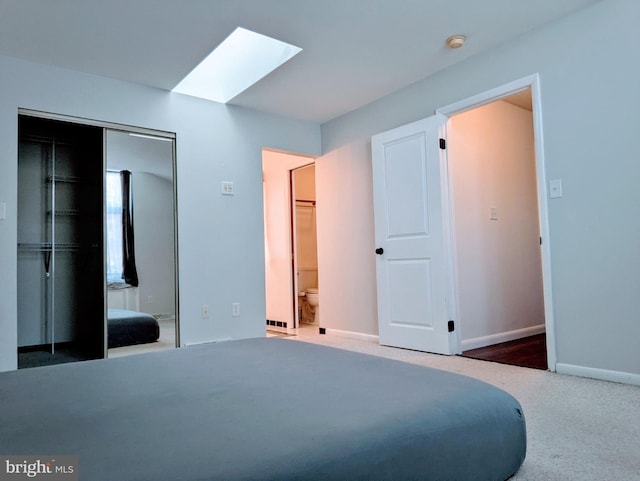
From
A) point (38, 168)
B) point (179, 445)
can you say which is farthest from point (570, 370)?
point (38, 168)

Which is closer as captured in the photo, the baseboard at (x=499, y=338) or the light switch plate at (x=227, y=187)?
the baseboard at (x=499, y=338)

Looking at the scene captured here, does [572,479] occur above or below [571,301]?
below

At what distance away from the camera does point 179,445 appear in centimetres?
87

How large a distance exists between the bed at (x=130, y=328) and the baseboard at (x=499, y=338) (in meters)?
2.67

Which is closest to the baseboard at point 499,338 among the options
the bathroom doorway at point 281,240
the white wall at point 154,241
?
the bathroom doorway at point 281,240

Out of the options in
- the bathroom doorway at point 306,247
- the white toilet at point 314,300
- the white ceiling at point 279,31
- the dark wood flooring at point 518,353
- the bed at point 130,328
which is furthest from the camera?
the bathroom doorway at point 306,247

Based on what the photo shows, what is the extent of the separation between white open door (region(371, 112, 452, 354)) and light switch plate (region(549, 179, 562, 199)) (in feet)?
2.85

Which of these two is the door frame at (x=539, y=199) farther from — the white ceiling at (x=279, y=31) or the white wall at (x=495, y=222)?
the white ceiling at (x=279, y=31)

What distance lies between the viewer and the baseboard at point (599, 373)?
8.28 feet

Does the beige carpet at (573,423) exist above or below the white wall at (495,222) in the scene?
below

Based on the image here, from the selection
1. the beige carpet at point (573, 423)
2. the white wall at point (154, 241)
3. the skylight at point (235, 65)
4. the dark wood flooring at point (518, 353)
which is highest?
the skylight at point (235, 65)

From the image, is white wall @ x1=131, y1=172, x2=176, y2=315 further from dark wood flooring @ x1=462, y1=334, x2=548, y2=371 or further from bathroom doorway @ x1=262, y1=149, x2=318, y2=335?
dark wood flooring @ x1=462, y1=334, x2=548, y2=371

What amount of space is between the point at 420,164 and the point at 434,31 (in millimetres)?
1102

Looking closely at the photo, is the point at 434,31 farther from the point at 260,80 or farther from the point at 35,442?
the point at 35,442
